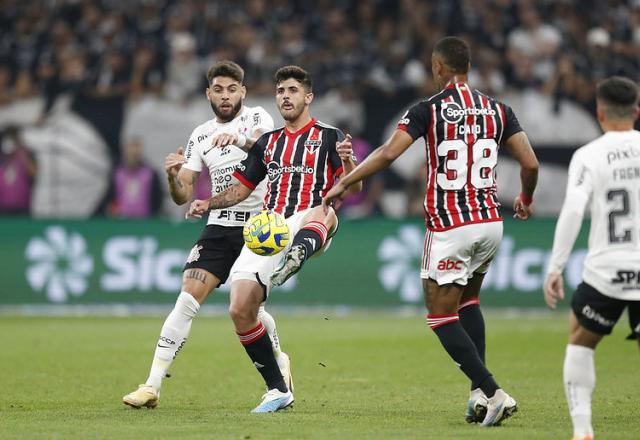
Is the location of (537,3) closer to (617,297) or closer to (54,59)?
(54,59)

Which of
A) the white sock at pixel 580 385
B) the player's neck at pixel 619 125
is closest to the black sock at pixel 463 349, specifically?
the white sock at pixel 580 385

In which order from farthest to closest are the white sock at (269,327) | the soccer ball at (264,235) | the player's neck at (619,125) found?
1. the white sock at (269,327)
2. the soccer ball at (264,235)
3. the player's neck at (619,125)

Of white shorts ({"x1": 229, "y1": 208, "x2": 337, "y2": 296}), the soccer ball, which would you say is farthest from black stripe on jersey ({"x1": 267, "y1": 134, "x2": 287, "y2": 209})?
the soccer ball

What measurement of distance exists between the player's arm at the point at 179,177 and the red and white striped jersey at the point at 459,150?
6.54 feet

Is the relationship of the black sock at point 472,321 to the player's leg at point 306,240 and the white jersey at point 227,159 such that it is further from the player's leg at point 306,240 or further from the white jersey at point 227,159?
the white jersey at point 227,159

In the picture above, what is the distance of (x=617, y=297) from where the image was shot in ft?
21.6

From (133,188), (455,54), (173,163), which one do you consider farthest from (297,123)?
(133,188)

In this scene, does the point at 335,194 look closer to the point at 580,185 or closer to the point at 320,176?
the point at 320,176

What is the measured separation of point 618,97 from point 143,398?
14.3 ft

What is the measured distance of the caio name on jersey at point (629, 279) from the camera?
6523 mm

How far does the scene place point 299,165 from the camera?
9.06 meters

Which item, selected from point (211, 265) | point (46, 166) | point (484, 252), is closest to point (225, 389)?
point (211, 265)

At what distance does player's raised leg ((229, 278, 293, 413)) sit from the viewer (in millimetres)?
8734

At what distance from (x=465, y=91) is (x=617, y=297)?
85.1 inches
